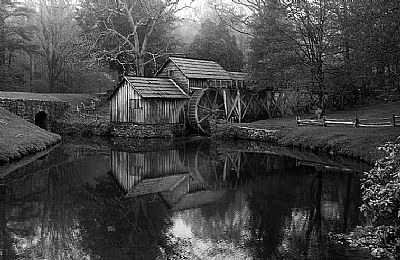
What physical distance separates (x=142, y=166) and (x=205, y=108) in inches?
547

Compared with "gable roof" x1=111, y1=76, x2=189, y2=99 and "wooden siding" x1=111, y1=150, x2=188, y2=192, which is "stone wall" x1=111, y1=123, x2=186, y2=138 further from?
"wooden siding" x1=111, y1=150, x2=188, y2=192

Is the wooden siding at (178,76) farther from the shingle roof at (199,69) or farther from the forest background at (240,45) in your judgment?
the forest background at (240,45)

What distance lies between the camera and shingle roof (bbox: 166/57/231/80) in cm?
3055

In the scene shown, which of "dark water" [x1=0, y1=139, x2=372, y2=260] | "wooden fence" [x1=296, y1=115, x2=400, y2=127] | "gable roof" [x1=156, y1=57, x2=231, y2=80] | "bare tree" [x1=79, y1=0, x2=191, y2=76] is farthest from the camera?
"bare tree" [x1=79, y1=0, x2=191, y2=76]

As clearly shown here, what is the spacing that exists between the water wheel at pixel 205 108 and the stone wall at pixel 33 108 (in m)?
11.6

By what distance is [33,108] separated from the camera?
31859 mm

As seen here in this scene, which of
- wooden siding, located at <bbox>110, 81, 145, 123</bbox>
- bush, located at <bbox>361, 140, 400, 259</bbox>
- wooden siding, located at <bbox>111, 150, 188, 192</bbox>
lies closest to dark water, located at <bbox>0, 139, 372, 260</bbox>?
wooden siding, located at <bbox>111, 150, 188, 192</bbox>

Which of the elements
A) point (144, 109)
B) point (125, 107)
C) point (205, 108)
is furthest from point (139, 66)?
point (144, 109)

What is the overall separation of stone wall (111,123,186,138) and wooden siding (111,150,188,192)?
6.93 m

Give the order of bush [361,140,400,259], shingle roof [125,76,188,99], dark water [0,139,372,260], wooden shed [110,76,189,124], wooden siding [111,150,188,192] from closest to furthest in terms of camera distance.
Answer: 1. bush [361,140,400,259]
2. dark water [0,139,372,260]
3. wooden siding [111,150,188,192]
4. shingle roof [125,76,188,99]
5. wooden shed [110,76,189,124]

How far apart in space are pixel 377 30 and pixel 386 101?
1495 centimetres

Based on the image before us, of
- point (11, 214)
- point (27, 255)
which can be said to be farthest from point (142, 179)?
point (27, 255)

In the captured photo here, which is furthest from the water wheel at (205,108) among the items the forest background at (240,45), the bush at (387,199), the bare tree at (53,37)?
the bush at (387,199)

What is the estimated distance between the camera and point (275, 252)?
303 inches
